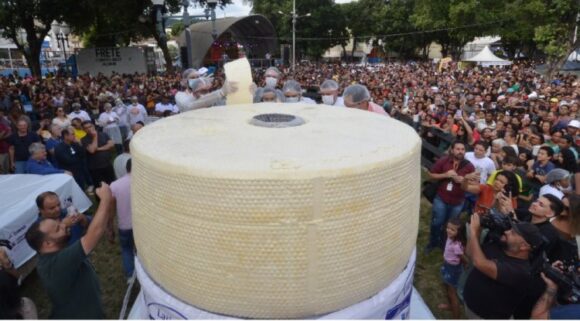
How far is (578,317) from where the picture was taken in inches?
105

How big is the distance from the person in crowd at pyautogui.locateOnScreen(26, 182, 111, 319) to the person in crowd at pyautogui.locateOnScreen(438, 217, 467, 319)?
3177 millimetres

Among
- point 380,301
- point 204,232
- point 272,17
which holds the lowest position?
point 380,301

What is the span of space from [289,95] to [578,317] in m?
4.07

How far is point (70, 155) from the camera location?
6.66 m

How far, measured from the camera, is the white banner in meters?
1.85

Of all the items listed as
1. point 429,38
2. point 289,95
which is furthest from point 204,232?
point 429,38

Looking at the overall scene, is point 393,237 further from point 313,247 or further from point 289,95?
point 289,95

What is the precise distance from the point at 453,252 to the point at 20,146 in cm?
663

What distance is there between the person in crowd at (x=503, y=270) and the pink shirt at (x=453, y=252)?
0.96 metres

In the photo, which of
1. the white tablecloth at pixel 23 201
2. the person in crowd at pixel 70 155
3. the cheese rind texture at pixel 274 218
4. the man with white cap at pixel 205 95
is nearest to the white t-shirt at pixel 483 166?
the man with white cap at pixel 205 95

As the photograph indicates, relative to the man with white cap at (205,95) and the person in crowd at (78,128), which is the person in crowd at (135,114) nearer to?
the person in crowd at (78,128)

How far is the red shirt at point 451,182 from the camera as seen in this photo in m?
4.93

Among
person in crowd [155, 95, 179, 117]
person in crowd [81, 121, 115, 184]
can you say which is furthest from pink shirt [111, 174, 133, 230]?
Result: person in crowd [155, 95, 179, 117]

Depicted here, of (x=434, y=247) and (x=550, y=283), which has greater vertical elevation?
(x=550, y=283)
